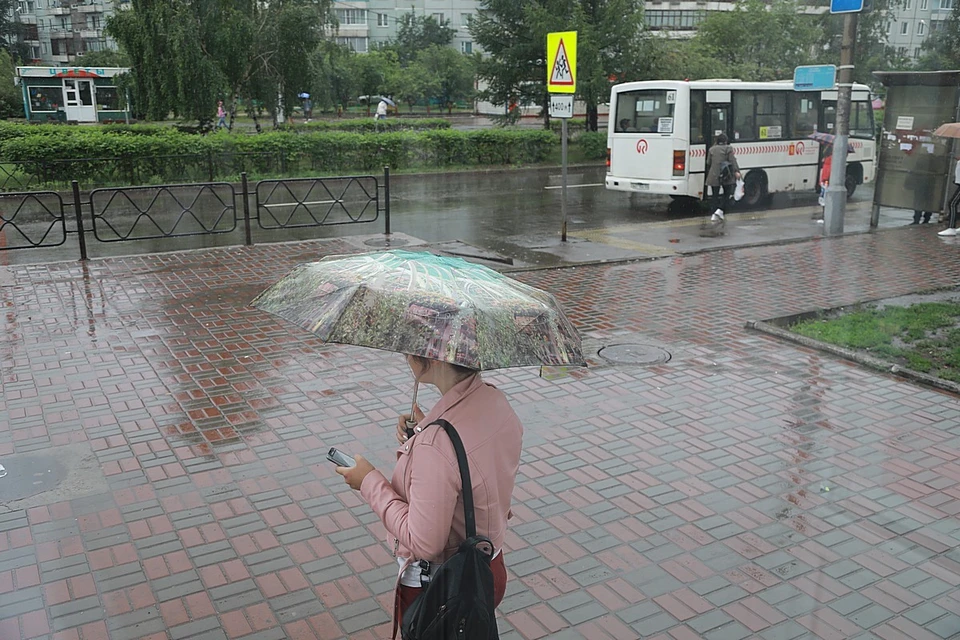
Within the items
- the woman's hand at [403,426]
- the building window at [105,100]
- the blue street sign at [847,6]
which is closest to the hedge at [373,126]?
the building window at [105,100]

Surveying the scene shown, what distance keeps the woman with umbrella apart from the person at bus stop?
14498mm

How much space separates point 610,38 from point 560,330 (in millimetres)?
27855

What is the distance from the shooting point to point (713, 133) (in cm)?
1812

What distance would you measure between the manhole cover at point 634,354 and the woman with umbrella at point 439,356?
16.5ft

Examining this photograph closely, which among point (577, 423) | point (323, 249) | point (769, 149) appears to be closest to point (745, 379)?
point (577, 423)

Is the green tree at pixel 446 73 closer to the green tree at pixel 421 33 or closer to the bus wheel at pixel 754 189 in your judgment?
the green tree at pixel 421 33

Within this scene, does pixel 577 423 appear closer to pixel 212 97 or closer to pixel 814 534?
pixel 814 534

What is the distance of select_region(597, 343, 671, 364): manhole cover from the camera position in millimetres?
7977

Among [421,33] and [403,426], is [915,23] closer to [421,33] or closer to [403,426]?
[403,426]

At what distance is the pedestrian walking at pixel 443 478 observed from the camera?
2.64m

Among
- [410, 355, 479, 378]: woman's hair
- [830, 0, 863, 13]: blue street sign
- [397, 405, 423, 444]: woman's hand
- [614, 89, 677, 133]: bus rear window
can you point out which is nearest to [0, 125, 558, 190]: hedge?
[614, 89, 677, 133]: bus rear window

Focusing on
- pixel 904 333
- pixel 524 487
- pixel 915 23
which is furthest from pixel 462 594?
pixel 915 23

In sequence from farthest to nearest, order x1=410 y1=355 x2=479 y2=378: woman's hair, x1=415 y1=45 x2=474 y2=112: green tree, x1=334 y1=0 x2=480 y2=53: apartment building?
1. x1=334 y1=0 x2=480 y2=53: apartment building
2. x1=415 y1=45 x2=474 y2=112: green tree
3. x1=410 y1=355 x2=479 y2=378: woman's hair

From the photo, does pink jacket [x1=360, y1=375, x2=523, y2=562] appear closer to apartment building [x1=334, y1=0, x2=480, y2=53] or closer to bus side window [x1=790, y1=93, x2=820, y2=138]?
bus side window [x1=790, y1=93, x2=820, y2=138]
